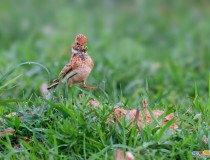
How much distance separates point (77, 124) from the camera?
5.31 meters

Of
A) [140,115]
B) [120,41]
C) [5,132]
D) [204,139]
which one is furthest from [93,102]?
[120,41]

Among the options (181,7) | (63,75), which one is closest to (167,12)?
(181,7)

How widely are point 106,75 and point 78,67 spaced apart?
132 inches

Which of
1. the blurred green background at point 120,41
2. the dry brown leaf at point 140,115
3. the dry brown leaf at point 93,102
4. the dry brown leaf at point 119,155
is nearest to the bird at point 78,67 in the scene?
the dry brown leaf at point 93,102

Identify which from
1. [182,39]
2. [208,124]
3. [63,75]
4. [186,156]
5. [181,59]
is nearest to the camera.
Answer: [186,156]

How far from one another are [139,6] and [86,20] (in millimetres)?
1501

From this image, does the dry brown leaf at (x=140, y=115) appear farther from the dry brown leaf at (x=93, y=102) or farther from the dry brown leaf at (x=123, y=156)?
the dry brown leaf at (x=123, y=156)

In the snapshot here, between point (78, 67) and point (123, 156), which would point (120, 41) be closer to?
point (78, 67)

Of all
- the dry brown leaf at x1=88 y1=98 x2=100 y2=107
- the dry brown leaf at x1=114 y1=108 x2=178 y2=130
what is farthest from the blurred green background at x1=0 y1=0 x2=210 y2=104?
the dry brown leaf at x1=114 y1=108 x2=178 y2=130

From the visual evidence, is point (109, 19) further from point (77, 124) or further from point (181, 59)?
point (77, 124)

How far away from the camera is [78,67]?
582 centimetres

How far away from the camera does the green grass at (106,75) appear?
5203 millimetres

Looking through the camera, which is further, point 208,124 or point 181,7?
point 181,7

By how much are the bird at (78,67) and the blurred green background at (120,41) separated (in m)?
2.05
